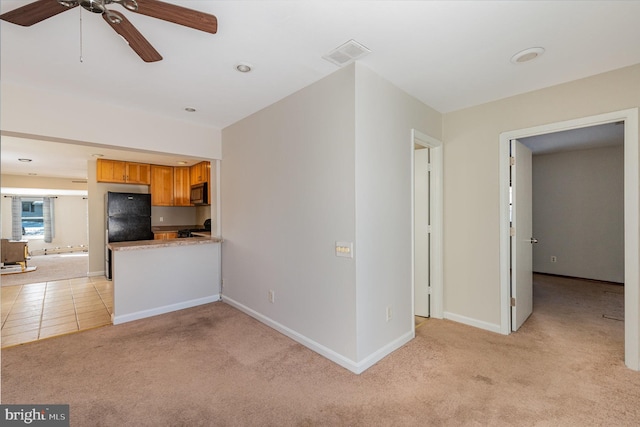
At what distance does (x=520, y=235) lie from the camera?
3180 mm

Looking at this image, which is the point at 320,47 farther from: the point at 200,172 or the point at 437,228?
the point at 200,172

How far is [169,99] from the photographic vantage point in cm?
306

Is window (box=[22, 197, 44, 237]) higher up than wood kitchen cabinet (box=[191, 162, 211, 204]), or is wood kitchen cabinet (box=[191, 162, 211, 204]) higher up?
wood kitchen cabinet (box=[191, 162, 211, 204])

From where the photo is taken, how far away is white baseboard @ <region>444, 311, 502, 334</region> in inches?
122

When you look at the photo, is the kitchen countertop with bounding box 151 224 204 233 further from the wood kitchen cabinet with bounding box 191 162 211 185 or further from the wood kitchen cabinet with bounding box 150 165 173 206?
the wood kitchen cabinet with bounding box 191 162 211 185

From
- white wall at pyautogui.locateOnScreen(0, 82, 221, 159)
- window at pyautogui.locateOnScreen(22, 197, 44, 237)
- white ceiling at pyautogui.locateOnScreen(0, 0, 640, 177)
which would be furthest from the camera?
window at pyautogui.locateOnScreen(22, 197, 44, 237)

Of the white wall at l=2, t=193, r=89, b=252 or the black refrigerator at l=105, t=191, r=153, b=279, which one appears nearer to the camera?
the black refrigerator at l=105, t=191, r=153, b=279

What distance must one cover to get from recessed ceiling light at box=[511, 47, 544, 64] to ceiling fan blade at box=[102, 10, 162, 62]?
8.33 feet

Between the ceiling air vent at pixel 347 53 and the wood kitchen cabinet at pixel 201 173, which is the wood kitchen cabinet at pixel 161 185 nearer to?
the wood kitchen cabinet at pixel 201 173

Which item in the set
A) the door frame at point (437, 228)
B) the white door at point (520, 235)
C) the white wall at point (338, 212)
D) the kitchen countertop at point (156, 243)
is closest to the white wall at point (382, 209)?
the white wall at point (338, 212)

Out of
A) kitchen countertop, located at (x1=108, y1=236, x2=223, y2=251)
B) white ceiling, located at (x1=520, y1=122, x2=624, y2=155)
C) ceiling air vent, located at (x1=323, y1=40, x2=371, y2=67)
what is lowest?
kitchen countertop, located at (x1=108, y1=236, x2=223, y2=251)

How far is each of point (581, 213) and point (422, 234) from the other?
404 centimetres

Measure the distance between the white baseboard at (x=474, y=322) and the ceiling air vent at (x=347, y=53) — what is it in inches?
116

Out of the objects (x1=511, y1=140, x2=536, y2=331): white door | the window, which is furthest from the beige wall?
the window
